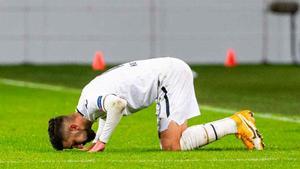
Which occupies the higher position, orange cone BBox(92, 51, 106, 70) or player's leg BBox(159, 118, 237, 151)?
player's leg BBox(159, 118, 237, 151)

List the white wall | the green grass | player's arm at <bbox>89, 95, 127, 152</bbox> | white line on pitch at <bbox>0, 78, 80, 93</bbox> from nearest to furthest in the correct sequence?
the green grass
player's arm at <bbox>89, 95, 127, 152</bbox>
white line on pitch at <bbox>0, 78, 80, 93</bbox>
the white wall

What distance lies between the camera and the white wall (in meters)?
38.4

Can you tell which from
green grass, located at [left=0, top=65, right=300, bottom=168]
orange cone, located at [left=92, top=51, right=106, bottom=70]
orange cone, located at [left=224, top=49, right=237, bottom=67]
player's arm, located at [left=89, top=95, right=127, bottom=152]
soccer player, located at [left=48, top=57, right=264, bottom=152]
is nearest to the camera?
green grass, located at [left=0, top=65, right=300, bottom=168]

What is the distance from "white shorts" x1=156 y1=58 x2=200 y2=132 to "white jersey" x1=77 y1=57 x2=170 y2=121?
69mm

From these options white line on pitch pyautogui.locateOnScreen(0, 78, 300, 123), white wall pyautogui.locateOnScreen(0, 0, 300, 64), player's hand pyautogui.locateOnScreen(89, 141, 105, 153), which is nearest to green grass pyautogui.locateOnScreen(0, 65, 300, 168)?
player's hand pyautogui.locateOnScreen(89, 141, 105, 153)

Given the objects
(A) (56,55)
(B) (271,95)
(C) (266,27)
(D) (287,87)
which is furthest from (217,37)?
(B) (271,95)

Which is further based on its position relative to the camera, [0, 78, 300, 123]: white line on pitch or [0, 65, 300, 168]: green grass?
[0, 78, 300, 123]: white line on pitch

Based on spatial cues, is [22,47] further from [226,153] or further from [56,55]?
[226,153]

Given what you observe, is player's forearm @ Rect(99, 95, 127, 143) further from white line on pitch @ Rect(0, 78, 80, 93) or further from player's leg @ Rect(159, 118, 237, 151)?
white line on pitch @ Rect(0, 78, 80, 93)

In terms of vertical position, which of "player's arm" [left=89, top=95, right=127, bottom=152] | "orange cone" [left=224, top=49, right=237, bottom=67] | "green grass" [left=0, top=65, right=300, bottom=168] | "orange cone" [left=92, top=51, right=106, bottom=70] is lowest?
"orange cone" [left=224, top=49, right=237, bottom=67]

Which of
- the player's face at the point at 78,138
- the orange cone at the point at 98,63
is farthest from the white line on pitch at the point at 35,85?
the player's face at the point at 78,138

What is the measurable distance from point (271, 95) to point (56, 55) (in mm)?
13938

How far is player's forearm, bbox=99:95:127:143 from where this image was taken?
44.4 feet

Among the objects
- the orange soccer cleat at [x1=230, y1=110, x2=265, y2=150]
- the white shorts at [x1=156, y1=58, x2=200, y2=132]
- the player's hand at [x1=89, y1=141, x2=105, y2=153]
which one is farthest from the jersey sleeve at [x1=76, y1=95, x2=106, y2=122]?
the orange soccer cleat at [x1=230, y1=110, x2=265, y2=150]
